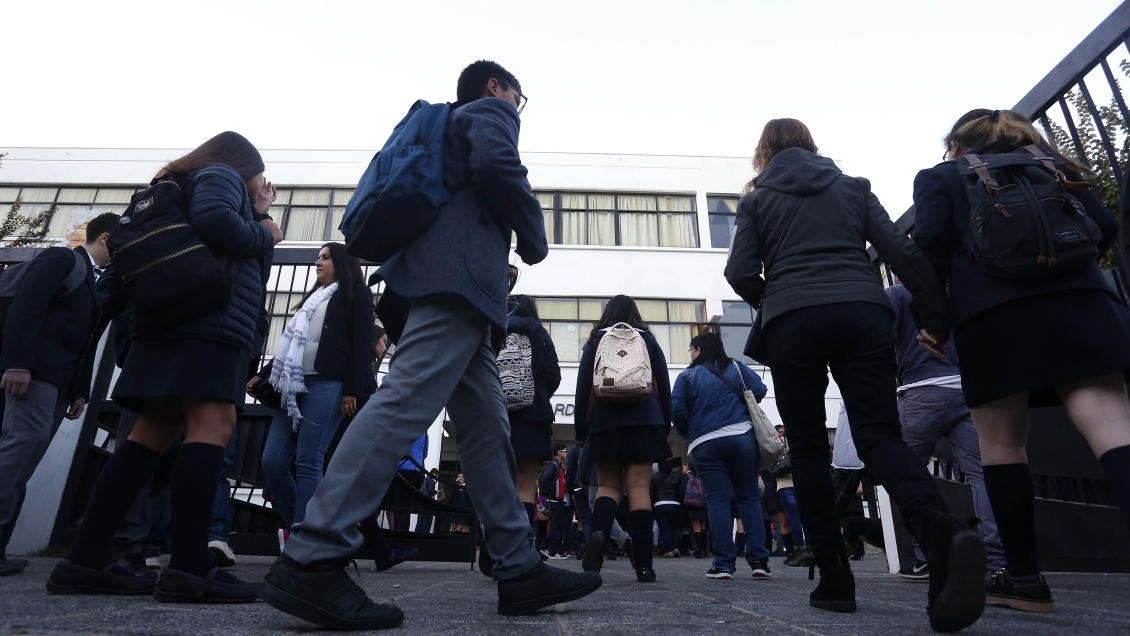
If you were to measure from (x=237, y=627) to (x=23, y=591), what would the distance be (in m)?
1.43

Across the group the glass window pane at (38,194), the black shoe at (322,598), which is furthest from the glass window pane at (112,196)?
the black shoe at (322,598)

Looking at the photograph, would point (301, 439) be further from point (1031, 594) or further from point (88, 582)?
point (1031, 594)

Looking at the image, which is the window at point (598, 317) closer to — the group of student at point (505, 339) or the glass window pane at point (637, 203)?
the glass window pane at point (637, 203)

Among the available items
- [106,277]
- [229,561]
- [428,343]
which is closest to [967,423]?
[428,343]

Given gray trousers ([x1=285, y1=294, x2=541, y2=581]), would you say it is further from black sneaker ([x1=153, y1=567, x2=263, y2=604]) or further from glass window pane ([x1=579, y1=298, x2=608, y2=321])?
glass window pane ([x1=579, y1=298, x2=608, y2=321])

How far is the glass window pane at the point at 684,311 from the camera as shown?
21.4m

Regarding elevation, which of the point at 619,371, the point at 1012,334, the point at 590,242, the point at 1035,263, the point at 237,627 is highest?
the point at 590,242

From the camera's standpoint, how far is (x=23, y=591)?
2.56 metres

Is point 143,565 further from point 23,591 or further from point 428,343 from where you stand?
point 428,343

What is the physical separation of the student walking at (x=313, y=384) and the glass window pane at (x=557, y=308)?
55.4ft

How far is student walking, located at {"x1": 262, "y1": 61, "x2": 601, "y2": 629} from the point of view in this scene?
1783 mm

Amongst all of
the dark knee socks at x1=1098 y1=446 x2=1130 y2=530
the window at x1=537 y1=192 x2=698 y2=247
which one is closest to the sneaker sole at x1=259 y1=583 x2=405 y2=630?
the dark knee socks at x1=1098 y1=446 x2=1130 y2=530

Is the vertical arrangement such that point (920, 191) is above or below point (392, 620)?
above

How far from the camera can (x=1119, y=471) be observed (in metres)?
1.87
